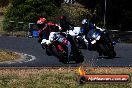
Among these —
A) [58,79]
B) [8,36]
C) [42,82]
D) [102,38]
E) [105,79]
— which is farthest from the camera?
[8,36]

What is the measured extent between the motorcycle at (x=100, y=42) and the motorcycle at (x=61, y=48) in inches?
110

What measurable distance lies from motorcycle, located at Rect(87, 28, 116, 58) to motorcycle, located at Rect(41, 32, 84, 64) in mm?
2795

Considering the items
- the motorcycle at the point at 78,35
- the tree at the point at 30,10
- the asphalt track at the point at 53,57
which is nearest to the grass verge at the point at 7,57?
the asphalt track at the point at 53,57

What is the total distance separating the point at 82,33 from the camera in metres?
21.7

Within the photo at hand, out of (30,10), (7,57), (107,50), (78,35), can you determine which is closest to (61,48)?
(78,35)

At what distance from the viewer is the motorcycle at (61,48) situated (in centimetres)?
1716

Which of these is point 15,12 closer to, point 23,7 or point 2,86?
point 23,7

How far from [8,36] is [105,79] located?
41103 millimetres

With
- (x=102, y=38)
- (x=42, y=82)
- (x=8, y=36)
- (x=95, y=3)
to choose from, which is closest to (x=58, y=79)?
(x=42, y=82)

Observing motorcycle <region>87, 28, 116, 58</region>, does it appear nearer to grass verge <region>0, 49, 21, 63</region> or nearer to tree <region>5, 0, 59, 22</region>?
grass verge <region>0, 49, 21, 63</region>

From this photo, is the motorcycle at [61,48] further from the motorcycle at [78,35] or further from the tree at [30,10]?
the tree at [30,10]

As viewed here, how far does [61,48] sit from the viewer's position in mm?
17750

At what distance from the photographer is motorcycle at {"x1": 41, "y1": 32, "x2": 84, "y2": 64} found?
1716 centimetres

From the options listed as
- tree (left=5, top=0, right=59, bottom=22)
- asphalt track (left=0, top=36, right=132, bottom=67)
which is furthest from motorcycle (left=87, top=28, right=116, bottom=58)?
tree (left=5, top=0, right=59, bottom=22)
